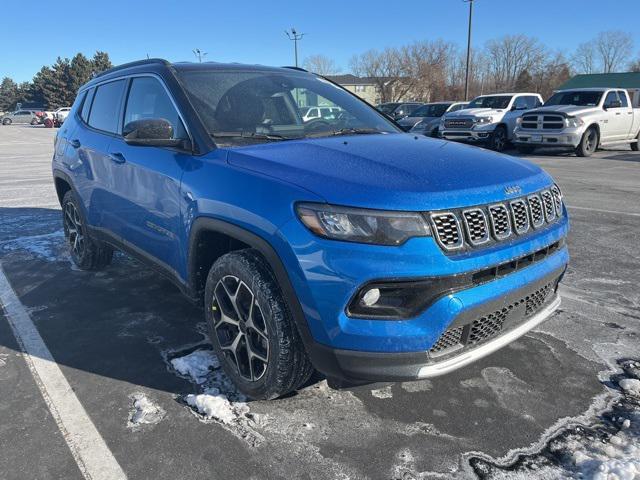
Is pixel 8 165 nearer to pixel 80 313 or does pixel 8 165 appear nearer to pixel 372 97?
pixel 80 313

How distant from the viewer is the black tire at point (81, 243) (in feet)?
15.4

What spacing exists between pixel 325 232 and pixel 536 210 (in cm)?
120

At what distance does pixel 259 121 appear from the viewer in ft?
10.6

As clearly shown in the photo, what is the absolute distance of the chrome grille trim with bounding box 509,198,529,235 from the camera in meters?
2.43

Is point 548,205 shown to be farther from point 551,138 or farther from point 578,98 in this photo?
point 578,98

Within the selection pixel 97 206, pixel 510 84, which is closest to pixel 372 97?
pixel 510 84

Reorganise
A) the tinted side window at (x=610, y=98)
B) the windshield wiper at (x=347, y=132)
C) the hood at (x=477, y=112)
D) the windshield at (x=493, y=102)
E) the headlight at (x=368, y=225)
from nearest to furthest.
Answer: the headlight at (x=368, y=225) → the windshield wiper at (x=347, y=132) → the tinted side window at (x=610, y=98) → the hood at (x=477, y=112) → the windshield at (x=493, y=102)

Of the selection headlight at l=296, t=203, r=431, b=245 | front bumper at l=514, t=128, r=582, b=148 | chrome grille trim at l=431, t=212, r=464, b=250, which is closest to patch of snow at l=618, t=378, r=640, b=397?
chrome grille trim at l=431, t=212, r=464, b=250

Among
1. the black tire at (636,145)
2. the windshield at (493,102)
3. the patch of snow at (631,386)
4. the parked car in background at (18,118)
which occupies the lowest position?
the patch of snow at (631,386)

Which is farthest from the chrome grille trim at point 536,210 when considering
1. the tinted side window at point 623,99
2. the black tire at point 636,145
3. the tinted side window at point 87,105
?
the black tire at point 636,145

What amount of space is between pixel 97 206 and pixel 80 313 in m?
0.91

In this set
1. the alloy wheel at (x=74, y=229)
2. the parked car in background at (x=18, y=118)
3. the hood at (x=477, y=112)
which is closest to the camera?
the alloy wheel at (x=74, y=229)

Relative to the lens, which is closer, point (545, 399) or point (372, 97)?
point (545, 399)

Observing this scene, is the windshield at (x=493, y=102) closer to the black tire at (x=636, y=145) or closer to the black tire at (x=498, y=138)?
the black tire at (x=498, y=138)
